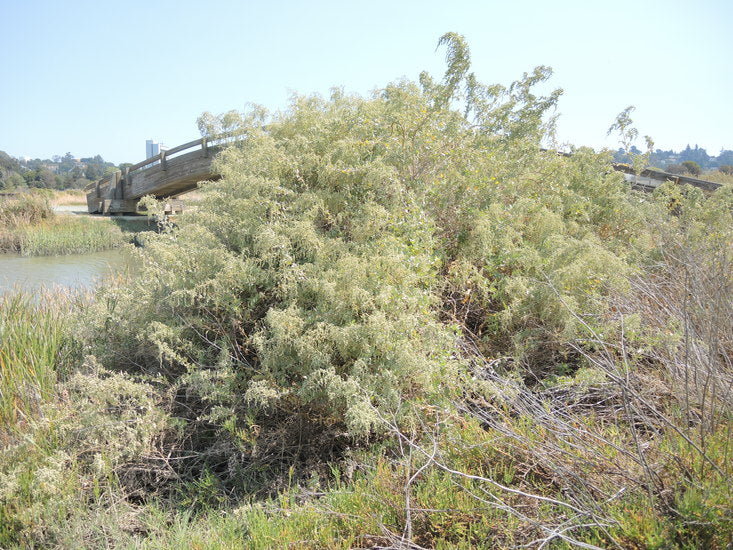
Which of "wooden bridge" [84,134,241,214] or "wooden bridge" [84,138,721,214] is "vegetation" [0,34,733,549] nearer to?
"wooden bridge" [84,138,721,214]

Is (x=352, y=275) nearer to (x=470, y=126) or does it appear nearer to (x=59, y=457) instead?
(x=59, y=457)

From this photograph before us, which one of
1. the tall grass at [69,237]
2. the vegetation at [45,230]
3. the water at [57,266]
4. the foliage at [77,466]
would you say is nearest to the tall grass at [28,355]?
the foliage at [77,466]

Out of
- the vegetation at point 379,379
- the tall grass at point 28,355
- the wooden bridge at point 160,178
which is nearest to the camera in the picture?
the vegetation at point 379,379

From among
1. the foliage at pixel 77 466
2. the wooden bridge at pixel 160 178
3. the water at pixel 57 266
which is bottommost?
the foliage at pixel 77 466

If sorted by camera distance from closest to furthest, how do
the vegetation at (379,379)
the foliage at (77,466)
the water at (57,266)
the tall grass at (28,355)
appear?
1. the vegetation at (379,379)
2. the foliage at (77,466)
3. the tall grass at (28,355)
4. the water at (57,266)

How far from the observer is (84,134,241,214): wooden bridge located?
1456cm

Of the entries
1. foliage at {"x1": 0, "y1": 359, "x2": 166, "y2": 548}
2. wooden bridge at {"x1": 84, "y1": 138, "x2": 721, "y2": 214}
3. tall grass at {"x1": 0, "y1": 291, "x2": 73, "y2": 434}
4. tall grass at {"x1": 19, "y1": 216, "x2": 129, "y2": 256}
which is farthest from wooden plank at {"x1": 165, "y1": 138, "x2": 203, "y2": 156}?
foliage at {"x1": 0, "y1": 359, "x2": 166, "y2": 548}

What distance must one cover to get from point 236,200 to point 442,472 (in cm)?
281

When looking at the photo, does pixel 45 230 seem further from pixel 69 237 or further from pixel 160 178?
pixel 160 178

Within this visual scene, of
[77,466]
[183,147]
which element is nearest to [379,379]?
[77,466]

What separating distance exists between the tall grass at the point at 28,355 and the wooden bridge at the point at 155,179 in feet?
27.5

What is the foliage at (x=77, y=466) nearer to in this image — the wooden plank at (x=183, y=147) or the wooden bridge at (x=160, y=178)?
the wooden bridge at (x=160, y=178)

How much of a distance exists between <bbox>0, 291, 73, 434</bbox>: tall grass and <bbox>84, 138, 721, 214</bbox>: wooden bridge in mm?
6747

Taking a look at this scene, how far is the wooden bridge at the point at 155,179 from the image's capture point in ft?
47.8
